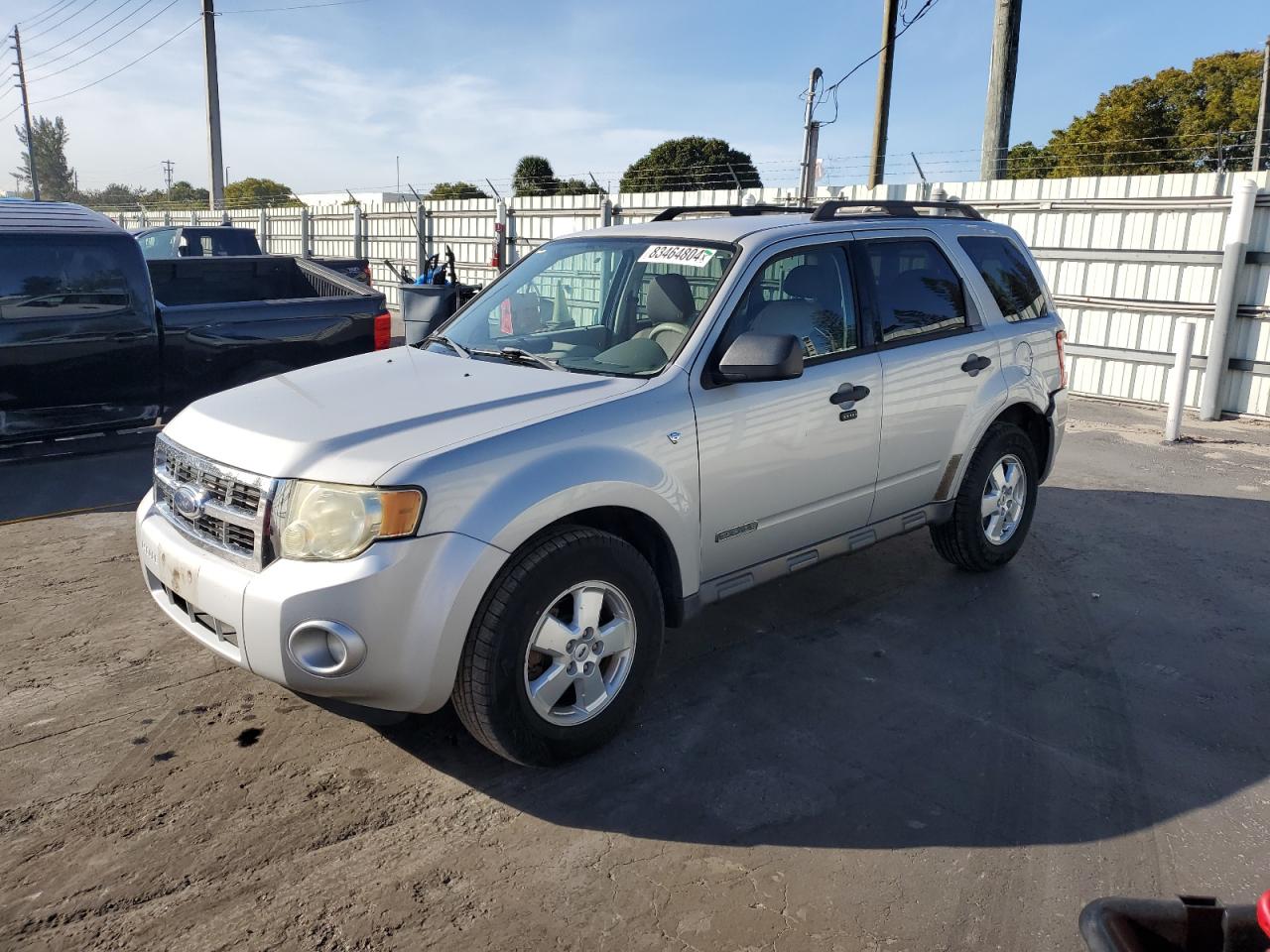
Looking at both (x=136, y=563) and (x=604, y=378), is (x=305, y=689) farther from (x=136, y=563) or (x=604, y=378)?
(x=136, y=563)

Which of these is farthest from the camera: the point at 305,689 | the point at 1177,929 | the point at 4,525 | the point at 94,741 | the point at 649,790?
the point at 4,525

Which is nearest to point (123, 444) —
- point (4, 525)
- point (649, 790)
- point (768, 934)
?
point (4, 525)

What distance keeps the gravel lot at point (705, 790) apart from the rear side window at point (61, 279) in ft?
8.64

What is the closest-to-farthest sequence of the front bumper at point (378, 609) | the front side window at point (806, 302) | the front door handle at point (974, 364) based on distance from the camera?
the front bumper at point (378, 609), the front side window at point (806, 302), the front door handle at point (974, 364)

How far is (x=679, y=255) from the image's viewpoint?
4320 millimetres

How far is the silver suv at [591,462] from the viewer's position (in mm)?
3021

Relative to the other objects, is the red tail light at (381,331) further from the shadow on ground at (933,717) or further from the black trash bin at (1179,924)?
the black trash bin at (1179,924)

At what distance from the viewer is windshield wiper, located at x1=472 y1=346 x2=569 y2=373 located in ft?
13.1

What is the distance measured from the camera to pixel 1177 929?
2002mm

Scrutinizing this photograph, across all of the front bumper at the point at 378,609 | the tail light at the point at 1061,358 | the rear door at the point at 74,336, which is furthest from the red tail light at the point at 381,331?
the front bumper at the point at 378,609

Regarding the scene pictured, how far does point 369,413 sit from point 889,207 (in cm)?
303

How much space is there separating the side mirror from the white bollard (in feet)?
22.3

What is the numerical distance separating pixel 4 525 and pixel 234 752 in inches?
143

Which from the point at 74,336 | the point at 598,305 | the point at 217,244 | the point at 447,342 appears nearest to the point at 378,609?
the point at 447,342
